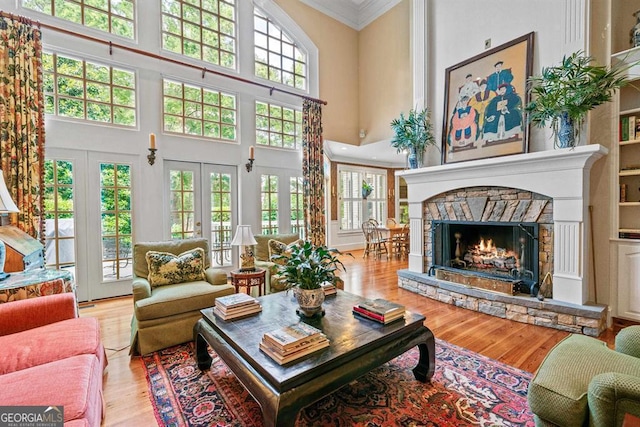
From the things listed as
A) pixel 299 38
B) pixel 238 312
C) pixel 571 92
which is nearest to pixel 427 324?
pixel 238 312

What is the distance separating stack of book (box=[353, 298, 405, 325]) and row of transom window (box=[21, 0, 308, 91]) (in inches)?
189

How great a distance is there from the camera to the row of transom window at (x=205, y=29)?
393cm

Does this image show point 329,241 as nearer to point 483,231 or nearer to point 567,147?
point 483,231

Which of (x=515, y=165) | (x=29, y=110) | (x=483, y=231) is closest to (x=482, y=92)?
(x=515, y=165)

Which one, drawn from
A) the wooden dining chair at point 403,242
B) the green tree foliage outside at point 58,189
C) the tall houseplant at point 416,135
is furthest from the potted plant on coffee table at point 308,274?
the wooden dining chair at point 403,242

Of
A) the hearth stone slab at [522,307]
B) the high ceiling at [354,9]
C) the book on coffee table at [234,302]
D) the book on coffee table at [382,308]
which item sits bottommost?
the hearth stone slab at [522,307]

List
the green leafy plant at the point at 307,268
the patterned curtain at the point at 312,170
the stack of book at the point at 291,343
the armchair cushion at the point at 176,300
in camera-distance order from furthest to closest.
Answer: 1. the patterned curtain at the point at 312,170
2. the armchair cushion at the point at 176,300
3. the green leafy plant at the point at 307,268
4. the stack of book at the point at 291,343

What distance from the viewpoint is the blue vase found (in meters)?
2.87

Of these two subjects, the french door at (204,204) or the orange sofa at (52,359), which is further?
the french door at (204,204)

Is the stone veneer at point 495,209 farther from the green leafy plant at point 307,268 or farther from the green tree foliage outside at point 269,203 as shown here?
the green tree foliage outside at point 269,203

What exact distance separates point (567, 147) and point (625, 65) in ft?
3.06

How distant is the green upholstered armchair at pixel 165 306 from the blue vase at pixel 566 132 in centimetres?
372

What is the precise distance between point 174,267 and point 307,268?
1.80m

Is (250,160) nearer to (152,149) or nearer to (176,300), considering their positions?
(152,149)
